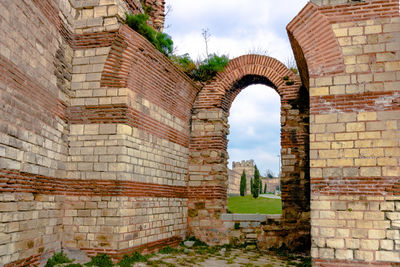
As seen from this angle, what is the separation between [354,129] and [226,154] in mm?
4846

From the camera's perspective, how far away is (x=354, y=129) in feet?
20.1

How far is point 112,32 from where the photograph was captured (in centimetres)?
732

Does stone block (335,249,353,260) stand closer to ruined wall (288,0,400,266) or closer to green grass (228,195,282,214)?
ruined wall (288,0,400,266)

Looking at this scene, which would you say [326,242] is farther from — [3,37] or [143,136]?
[3,37]

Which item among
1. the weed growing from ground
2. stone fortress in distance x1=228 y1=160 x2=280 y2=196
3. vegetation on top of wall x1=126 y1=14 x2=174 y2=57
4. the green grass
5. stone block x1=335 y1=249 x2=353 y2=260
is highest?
vegetation on top of wall x1=126 y1=14 x2=174 y2=57

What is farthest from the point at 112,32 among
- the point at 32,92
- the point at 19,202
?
the point at 19,202

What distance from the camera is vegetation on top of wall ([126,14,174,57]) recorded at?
771 centimetres

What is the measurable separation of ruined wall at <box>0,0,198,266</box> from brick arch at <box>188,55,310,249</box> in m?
1.63

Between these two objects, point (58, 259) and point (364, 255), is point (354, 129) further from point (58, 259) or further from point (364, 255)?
point (58, 259)

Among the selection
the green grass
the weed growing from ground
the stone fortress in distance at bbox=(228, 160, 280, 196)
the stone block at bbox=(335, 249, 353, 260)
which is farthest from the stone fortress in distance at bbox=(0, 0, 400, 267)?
the stone fortress in distance at bbox=(228, 160, 280, 196)

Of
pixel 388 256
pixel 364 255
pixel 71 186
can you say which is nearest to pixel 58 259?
pixel 71 186

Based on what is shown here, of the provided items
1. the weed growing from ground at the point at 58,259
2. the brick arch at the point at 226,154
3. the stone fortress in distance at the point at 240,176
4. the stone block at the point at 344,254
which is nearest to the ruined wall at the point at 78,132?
the weed growing from ground at the point at 58,259

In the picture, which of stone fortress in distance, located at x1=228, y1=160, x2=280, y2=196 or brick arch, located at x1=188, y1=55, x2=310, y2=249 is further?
stone fortress in distance, located at x1=228, y1=160, x2=280, y2=196

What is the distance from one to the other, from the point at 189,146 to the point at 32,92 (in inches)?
195
